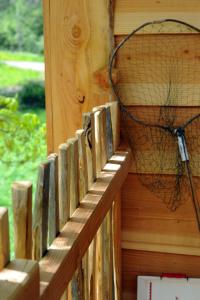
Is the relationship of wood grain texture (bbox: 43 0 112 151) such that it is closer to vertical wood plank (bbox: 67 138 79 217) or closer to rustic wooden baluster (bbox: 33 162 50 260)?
vertical wood plank (bbox: 67 138 79 217)

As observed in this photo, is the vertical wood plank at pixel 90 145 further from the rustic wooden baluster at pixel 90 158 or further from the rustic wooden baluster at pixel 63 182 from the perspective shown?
the rustic wooden baluster at pixel 63 182

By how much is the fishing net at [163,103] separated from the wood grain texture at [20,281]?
3.43 feet

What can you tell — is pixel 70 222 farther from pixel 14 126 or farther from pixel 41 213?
pixel 14 126

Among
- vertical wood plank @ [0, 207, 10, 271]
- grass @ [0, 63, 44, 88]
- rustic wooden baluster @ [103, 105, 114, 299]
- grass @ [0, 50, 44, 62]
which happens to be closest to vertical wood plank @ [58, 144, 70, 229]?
vertical wood plank @ [0, 207, 10, 271]

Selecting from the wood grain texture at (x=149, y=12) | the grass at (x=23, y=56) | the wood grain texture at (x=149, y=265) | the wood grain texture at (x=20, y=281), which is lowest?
the wood grain texture at (x=149, y=265)

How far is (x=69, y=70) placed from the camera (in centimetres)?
181

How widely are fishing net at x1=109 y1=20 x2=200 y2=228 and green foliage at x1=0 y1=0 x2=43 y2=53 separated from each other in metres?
9.67

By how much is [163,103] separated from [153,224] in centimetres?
47

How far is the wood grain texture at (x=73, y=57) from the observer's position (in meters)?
1.76

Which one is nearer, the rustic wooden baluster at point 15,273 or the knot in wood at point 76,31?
the rustic wooden baluster at point 15,273

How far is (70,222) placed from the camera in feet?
3.57

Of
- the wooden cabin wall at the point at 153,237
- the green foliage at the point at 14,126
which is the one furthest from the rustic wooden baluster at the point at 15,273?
the green foliage at the point at 14,126

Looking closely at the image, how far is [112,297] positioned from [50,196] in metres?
0.83

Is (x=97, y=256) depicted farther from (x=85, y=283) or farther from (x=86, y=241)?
(x=86, y=241)
